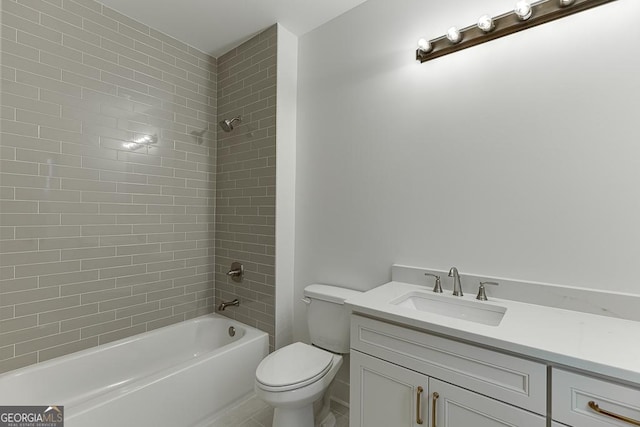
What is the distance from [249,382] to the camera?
2.09 metres

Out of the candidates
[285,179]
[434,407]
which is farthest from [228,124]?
[434,407]

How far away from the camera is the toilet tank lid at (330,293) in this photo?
1.82m

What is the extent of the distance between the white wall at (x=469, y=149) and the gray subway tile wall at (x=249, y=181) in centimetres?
25

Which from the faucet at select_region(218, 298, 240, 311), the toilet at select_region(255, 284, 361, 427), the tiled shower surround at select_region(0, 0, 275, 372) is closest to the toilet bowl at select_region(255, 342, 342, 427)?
the toilet at select_region(255, 284, 361, 427)

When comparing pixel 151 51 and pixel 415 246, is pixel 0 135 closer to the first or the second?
pixel 151 51

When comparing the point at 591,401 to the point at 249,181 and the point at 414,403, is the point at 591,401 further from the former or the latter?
the point at 249,181

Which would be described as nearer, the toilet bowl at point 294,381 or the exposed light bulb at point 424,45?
the toilet bowl at point 294,381

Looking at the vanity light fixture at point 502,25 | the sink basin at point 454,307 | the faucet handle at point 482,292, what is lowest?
the sink basin at point 454,307

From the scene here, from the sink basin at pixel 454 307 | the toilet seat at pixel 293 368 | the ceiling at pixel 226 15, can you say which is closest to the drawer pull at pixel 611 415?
the sink basin at pixel 454 307

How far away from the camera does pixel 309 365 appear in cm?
160

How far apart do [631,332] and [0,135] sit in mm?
3073

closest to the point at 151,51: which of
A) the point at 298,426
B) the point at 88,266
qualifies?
the point at 88,266

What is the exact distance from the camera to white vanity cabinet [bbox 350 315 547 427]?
3.14 feet

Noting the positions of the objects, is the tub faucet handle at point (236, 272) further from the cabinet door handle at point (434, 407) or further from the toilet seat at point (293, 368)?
the cabinet door handle at point (434, 407)
